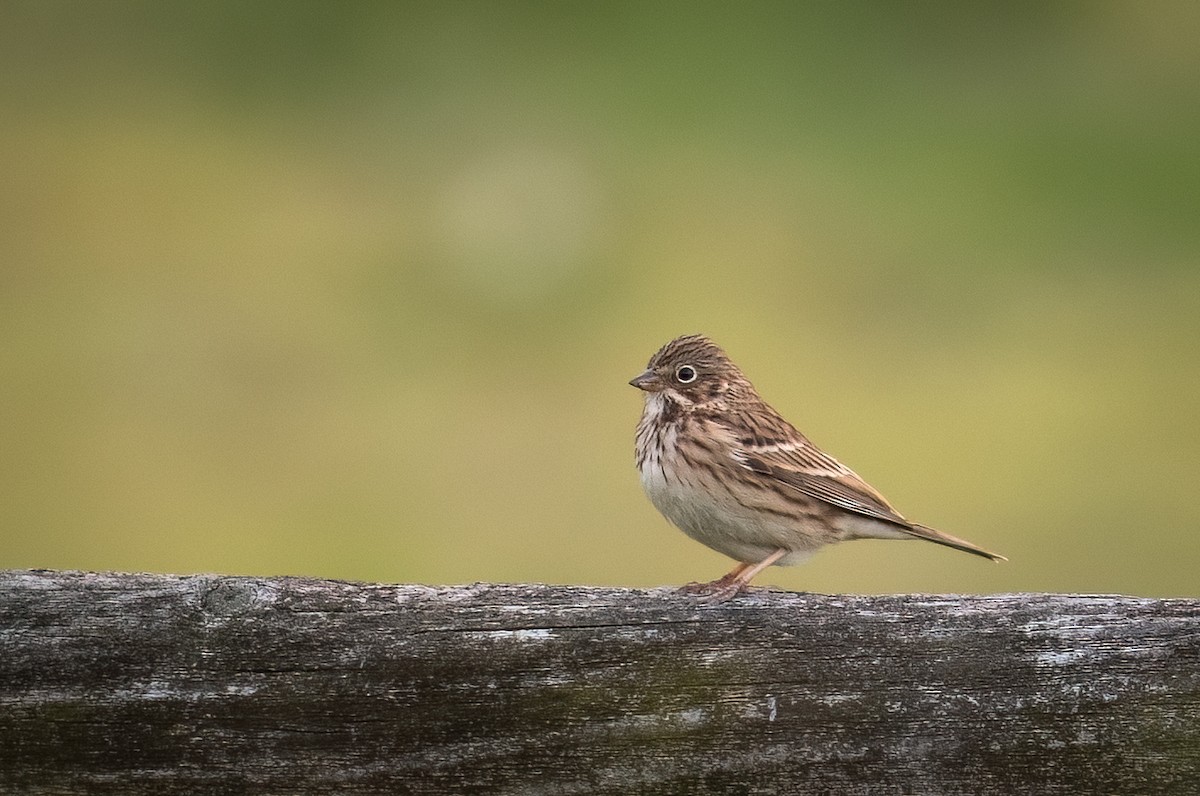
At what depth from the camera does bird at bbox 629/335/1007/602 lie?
18.9 feet

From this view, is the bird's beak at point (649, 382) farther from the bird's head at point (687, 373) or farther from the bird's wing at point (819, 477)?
the bird's wing at point (819, 477)

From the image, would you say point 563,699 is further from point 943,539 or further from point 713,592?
point 943,539

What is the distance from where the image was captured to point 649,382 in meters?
6.34

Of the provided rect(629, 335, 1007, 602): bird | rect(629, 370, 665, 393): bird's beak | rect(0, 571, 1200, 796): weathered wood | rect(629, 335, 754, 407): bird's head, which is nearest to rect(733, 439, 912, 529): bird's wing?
rect(629, 335, 1007, 602): bird

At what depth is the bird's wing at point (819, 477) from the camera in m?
5.92

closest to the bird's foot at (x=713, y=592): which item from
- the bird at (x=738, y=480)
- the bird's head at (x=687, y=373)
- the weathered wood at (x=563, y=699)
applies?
the weathered wood at (x=563, y=699)

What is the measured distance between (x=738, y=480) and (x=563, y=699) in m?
3.20

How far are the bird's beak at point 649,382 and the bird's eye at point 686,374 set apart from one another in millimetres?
83

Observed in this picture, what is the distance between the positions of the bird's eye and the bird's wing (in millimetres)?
443

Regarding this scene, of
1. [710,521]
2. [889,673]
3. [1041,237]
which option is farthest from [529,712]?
[1041,237]

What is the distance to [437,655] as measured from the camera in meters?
2.76

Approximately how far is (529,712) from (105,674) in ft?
2.54

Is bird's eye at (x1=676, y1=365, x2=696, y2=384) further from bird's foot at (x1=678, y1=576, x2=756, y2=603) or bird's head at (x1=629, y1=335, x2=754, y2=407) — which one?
bird's foot at (x1=678, y1=576, x2=756, y2=603)

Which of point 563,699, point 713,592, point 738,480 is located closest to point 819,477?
point 738,480
